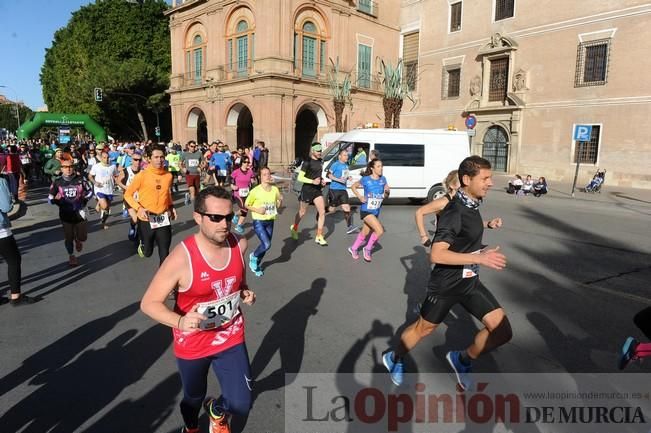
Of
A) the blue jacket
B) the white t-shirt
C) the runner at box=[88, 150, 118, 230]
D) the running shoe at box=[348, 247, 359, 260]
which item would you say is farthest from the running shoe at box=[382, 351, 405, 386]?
the white t-shirt

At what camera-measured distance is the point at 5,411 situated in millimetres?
3330

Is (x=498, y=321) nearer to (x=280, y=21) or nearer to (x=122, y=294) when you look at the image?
(x=122, y=294)

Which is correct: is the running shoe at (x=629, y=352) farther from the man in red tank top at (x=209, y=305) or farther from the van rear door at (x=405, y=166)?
the van rear door at (x=405, y=166)

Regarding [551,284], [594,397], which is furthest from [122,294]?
[551,284]

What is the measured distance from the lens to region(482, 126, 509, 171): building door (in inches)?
1085

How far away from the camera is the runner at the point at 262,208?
22.3ft

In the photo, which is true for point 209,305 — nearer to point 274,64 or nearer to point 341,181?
point 341,181

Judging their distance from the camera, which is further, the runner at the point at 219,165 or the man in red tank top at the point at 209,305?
the runner at the point at 219,165

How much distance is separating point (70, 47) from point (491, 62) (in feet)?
140

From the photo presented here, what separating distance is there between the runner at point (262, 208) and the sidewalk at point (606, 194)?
15090mm

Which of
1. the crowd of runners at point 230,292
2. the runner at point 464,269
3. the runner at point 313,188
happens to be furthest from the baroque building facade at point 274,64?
the runner at point 464,269

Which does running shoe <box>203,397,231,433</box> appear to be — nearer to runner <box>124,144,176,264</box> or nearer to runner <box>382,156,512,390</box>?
runner <box>382,156,512,390</box>

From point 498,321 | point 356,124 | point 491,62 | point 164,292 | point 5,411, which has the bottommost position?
point 5,411

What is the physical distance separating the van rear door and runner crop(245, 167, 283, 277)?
7959 mm
